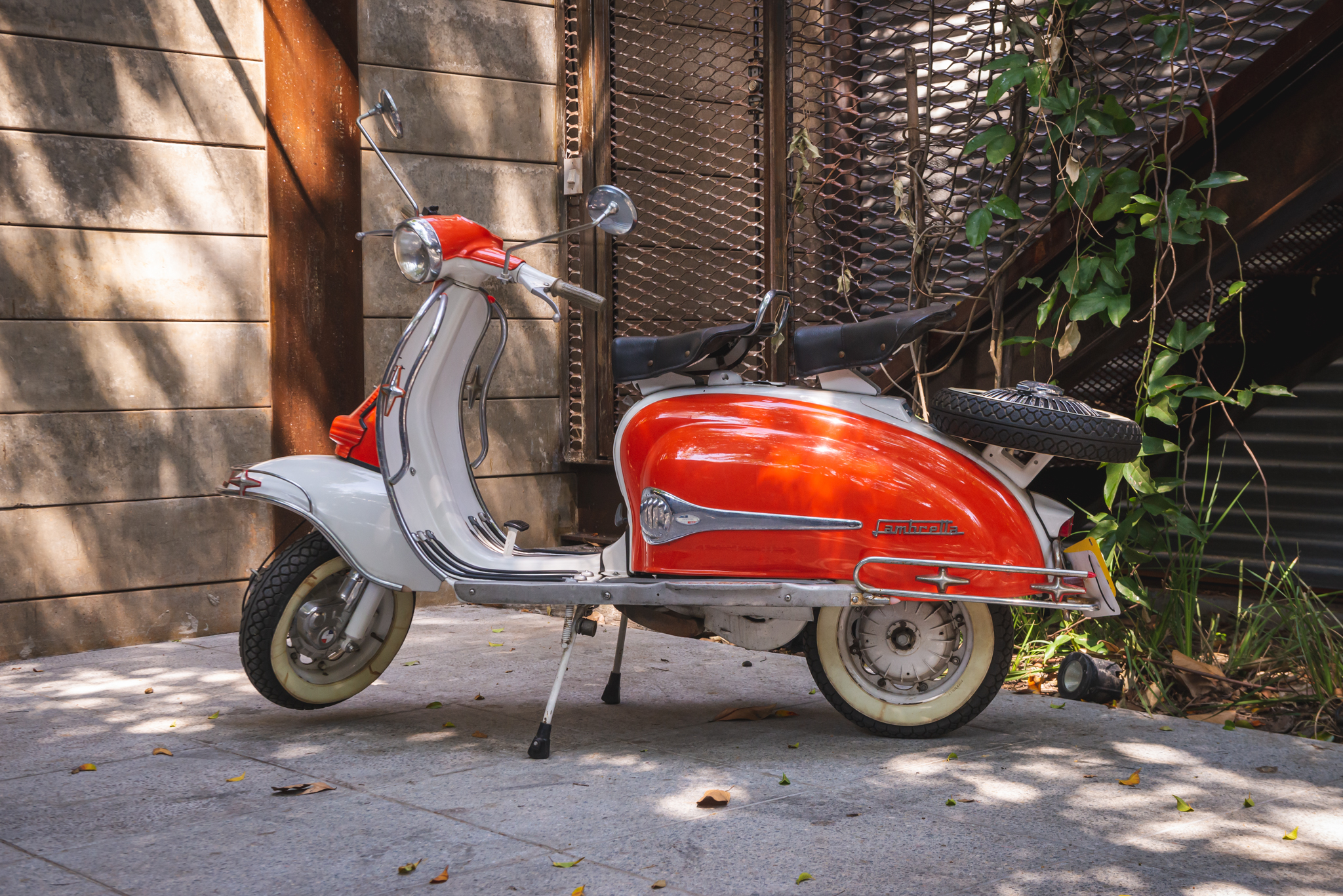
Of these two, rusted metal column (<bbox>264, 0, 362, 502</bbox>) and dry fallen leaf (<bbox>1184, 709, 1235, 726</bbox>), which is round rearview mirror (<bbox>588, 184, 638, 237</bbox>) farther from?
rusted metal column (<bbox>264, 0, 362, 502</bbox>)

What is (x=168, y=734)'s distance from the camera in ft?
12.9

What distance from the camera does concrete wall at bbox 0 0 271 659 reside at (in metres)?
5.10

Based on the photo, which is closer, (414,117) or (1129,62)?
(1129,62)

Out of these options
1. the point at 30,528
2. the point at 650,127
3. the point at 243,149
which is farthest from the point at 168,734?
the point at 650,127

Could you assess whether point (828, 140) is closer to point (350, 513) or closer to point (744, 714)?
point (744, 714)

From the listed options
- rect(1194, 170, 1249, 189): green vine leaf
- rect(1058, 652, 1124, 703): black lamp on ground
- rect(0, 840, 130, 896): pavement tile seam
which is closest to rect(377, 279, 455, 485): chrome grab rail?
rect(0, 840, 130, 896): pavement tile seam

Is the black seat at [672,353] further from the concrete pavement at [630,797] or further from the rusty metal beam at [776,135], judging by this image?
the rusty metal beam at [776,135]

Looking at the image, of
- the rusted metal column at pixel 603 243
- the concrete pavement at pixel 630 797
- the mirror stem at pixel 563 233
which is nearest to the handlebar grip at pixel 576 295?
the mirror stem at pixel 563 233

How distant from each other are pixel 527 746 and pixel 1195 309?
121 inches

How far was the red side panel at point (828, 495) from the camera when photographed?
348 centimetres

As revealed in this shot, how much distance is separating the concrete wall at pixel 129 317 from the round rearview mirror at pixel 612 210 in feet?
8.82

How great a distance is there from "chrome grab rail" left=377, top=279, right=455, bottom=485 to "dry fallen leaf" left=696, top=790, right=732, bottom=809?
134cm

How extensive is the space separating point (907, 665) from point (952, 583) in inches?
14.4

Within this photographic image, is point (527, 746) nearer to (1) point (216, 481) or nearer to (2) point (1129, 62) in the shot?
(1) point (216, 481)
